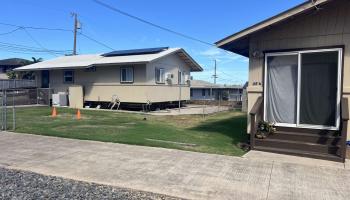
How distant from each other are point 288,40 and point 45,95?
20705mm

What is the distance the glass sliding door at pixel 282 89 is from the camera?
821 cm

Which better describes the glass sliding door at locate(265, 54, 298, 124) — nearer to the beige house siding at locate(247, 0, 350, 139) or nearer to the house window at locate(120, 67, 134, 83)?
the beige house siding at locate(247, 0, 350, 139)

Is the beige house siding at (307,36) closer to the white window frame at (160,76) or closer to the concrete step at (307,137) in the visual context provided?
the concrete step at (307,137)

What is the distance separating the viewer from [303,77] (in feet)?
26.4

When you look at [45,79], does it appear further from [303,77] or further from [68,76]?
[303,77]

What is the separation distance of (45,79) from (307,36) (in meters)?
22.3

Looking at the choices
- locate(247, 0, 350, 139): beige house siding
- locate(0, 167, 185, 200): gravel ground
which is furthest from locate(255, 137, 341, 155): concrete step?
locate(0, 167, 185, 200): gravel ground

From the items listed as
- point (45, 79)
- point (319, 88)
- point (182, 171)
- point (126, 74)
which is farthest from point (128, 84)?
point (182, 171)

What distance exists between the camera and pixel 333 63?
772 cm

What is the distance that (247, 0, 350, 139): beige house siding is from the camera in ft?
24.5

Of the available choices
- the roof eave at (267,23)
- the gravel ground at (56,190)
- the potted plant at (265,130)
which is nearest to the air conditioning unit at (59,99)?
the roof eave at (267,23)

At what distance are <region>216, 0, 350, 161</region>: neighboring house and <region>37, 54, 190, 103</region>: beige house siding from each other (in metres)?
11.8

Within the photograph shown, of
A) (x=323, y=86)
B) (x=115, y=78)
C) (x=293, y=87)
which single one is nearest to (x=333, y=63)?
(x=323, y=86)

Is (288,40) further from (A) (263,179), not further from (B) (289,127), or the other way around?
(A) (263,179)
